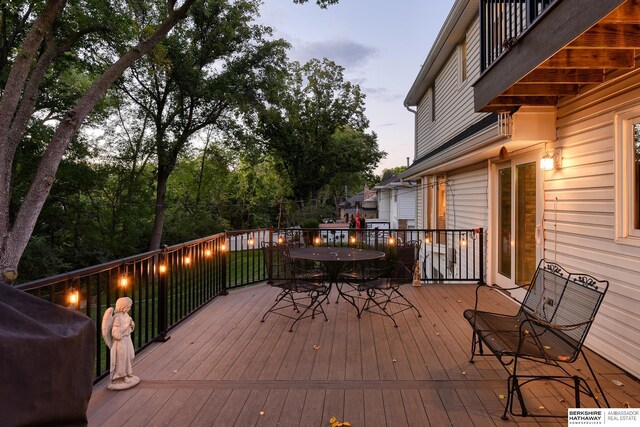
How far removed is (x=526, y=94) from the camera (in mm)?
3742

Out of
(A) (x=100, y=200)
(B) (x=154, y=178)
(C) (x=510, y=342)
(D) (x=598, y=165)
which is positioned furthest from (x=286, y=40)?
(C) (x=510, y=342)

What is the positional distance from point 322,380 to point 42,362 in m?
2.19

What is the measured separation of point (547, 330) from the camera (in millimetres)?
2842

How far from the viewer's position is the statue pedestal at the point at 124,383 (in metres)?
2.76

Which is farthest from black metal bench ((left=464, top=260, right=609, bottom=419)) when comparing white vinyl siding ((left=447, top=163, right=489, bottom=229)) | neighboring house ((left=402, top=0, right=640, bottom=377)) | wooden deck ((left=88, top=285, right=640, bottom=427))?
white vinyl siding ((left=447, top=163, right=489, bottom=229))

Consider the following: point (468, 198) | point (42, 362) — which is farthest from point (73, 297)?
point (468, 198)

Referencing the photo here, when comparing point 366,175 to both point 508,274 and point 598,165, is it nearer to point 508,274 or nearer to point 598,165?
point 508,274

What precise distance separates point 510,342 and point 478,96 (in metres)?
2.65

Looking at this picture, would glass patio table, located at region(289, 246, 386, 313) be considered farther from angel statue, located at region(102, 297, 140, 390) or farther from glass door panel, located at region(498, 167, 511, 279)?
angel statue, located at region(102, 297, 140, 390)

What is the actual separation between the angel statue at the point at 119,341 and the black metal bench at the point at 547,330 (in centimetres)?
266

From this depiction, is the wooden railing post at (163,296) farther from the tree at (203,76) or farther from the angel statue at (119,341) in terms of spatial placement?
the tree at (203,76)

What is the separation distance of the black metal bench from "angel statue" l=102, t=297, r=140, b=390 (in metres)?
2.66

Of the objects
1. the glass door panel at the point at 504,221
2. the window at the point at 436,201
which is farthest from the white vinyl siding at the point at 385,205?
the glass door panel at the point at 504,221

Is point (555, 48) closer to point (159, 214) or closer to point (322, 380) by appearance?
point (322, 380)
